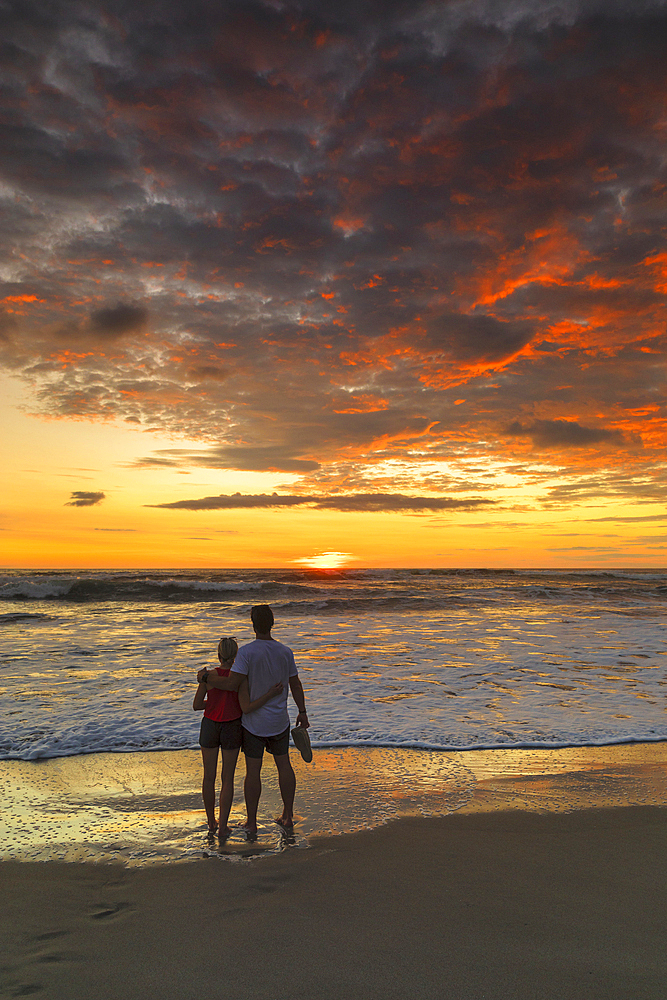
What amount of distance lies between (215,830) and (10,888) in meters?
1.55

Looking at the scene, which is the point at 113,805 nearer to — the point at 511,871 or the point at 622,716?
the point at 511,871

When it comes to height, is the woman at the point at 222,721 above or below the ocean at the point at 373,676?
above

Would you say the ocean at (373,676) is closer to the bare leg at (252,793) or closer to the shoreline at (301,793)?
the shoreline at (301,793)

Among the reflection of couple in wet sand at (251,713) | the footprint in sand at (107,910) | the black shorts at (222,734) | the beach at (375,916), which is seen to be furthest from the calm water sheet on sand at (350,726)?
the black shorts at (222,734)

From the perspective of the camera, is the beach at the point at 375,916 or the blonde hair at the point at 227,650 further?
the blonde hair at the point at 227,650

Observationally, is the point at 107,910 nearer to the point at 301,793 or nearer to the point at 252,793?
the point at 252,793

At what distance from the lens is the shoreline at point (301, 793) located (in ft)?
15.4

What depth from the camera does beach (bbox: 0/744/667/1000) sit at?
3.06m

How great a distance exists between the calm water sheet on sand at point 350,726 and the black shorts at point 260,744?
0.67 meters

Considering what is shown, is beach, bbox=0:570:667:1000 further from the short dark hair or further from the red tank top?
the short dark hair

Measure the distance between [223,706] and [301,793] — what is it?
5.31 ft

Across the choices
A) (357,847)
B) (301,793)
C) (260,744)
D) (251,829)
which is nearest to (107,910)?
(251,829)

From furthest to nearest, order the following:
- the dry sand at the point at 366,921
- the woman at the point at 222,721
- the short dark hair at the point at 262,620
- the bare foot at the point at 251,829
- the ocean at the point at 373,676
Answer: the ocean at the point at 373,676 < the short dark hair at the point at 262,620 < the woman at the point at 222,721 < the bare foot at the point at 251,829 < the dry sand at the point at 366,921

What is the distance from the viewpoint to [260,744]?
16.5 feet
